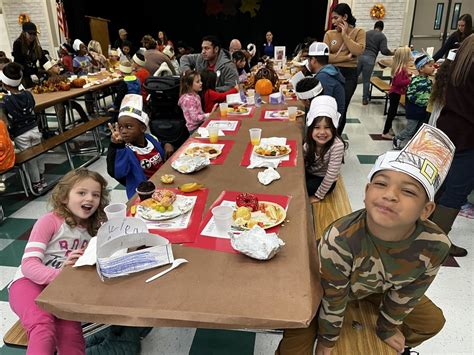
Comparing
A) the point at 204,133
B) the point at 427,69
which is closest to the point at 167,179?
the point at 204,133

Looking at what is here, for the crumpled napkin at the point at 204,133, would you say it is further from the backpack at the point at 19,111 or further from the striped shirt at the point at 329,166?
the backpack at the point at 19,111

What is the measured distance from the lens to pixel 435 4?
9023 millimetres

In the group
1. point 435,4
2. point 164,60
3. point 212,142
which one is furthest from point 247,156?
point 435,4

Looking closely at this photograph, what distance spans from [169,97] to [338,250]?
3.27 meters

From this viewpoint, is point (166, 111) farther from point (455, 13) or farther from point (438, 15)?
point (455, 13)

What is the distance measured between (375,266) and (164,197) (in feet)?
3.18

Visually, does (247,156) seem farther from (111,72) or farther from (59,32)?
(59,32)

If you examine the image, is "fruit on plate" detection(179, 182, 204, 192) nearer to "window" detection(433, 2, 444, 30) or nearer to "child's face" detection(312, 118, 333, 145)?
"child's face" detection(312, 118, 333, 145)

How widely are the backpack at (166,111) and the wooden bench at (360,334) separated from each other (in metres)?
3.00

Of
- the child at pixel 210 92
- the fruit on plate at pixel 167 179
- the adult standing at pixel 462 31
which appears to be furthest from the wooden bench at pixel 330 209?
the adult standing at pixel 462 31

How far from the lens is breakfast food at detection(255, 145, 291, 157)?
2291 mm

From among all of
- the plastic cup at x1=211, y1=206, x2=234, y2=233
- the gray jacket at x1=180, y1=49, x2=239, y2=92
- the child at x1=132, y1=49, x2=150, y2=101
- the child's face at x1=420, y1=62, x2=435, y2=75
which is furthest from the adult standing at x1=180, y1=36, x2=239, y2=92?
the plastic cup at x1=211, y1=206, x2=234, y2=233

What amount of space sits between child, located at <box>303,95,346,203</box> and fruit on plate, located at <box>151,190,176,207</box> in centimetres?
117

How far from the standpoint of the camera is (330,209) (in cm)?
244
